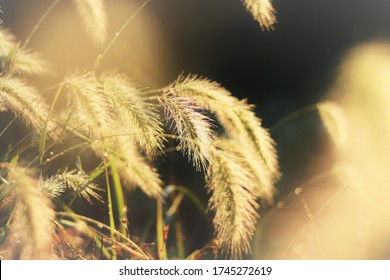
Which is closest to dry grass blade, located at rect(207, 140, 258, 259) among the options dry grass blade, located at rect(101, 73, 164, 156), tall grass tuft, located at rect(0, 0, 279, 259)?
tall grass tuft, located at rect(0, 0, 279, 259)

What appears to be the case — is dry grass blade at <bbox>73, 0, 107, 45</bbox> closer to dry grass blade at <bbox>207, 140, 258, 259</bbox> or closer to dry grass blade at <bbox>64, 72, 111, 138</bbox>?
dry grass blade at <bbox>64, 72, 111, 138</bbox>

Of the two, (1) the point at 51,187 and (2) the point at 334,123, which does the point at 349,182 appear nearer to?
(2) the point at 334,123

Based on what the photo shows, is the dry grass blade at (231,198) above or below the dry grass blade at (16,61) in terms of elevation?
below

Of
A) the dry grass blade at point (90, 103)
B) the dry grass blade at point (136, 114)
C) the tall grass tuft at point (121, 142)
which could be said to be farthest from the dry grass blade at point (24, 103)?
the dry grass blade at point (136, 114)

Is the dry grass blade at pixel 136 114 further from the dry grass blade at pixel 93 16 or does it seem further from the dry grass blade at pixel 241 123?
the dry grass blade at pixel 93 16

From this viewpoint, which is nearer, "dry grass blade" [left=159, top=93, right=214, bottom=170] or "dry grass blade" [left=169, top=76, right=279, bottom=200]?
"dry grass blade" [left=159, top=93, right=214, bottom=170]

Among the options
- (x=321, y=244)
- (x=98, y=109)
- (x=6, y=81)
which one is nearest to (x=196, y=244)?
(x=321, y=244)

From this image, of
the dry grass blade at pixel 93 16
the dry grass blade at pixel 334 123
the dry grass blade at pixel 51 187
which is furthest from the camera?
the dry grass blade at pixel 334 123
